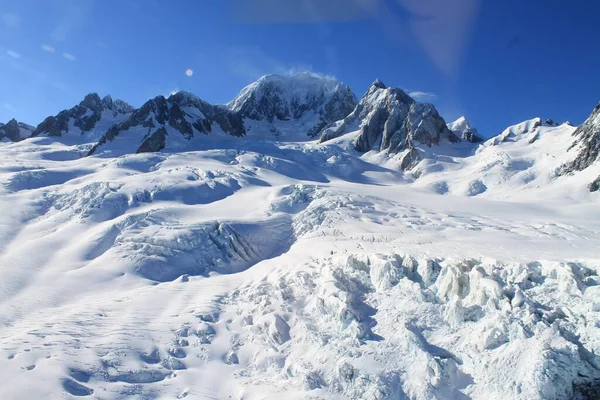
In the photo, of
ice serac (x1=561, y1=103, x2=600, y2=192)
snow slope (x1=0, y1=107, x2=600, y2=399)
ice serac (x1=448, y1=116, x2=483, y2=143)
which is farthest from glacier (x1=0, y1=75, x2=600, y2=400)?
ice serac (x1=448, y1=116, x2=483, y2=143)

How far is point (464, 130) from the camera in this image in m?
107

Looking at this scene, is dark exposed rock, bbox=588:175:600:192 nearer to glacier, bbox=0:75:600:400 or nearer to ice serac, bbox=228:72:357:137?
glacier, bbox=0:75:600:400

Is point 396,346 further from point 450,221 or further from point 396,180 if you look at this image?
point 396,180

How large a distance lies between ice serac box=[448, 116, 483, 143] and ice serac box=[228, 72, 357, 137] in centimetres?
3350

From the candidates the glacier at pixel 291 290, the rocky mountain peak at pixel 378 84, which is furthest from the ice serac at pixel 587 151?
the rocky mountain peak at pixel 378 84

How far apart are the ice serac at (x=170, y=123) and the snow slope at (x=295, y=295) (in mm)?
39369

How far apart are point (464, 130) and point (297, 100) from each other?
184 feet

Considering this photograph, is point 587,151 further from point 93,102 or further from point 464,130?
point 93,102

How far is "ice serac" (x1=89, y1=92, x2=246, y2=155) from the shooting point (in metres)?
86.2

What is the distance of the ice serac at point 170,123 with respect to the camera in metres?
86.2

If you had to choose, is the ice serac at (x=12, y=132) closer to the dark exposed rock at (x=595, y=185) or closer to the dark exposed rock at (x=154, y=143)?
the dark exposed rock at (x=154, y=143)

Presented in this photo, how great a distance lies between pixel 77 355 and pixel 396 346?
14356 millimetres

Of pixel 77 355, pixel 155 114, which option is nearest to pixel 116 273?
pixel 77 355

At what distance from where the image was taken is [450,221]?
117ft
